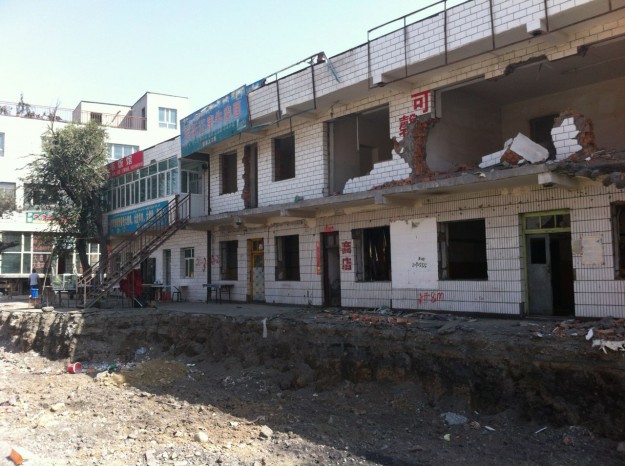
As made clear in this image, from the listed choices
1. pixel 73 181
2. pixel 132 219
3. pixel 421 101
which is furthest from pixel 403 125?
pixel 73 181

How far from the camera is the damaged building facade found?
418 inches

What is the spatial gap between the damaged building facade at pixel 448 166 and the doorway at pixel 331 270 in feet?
0.14

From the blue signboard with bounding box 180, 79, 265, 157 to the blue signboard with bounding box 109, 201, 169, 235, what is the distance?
10.6 ft

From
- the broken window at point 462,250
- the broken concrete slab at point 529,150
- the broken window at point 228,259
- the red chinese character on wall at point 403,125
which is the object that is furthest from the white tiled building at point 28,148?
the broken concrete slab at point 529,150

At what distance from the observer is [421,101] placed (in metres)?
13.2

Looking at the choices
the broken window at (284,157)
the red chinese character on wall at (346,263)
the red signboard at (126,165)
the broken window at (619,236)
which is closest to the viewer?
the broken window at (619,236)

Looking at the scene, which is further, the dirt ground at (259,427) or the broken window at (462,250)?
the broken window at (462,250)

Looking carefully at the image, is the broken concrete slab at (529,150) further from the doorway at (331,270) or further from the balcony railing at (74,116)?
the balcony railing at (74,116)

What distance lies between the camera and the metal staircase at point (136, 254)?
17.5 meters

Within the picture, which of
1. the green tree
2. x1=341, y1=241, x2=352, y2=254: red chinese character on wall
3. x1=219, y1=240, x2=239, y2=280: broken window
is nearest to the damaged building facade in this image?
x1=341, y1=241, x2=352, y2=254: red chinese character on wall

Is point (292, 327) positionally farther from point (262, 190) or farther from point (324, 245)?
point (262, 190)

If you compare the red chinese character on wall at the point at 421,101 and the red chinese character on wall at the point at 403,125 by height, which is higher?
the red chinese character on wall at the point at 421,101

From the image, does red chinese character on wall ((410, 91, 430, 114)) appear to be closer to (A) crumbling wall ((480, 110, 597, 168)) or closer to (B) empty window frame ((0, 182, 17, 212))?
(A) crumbling wall ((480, 110, 597, 168))

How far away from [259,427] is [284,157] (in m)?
11.0
